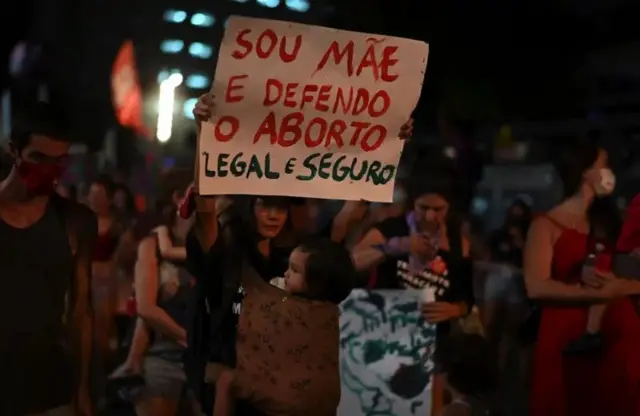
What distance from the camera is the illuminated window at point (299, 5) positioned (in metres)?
1.63

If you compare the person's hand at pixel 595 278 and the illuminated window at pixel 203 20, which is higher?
the illuminated window at pixel 203 20

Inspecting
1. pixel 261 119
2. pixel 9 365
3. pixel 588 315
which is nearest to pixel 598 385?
pixel 588 315

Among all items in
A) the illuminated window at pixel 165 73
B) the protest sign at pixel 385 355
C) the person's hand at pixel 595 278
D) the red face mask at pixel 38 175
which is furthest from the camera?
the person's hand at pixel 595 278

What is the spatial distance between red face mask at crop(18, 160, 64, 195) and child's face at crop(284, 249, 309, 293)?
1.49 feet

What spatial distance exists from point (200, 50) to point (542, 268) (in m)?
0.86

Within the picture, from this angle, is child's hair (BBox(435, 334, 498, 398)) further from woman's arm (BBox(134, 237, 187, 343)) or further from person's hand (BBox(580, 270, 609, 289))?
woman's arm (BBox(134, 237, 187, 343))

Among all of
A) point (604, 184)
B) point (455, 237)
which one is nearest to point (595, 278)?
point (604, 184)

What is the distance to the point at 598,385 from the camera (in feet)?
6.31

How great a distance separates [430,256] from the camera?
178 centimetres

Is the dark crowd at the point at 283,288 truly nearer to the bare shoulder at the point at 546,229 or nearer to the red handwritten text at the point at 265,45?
the bare shoulder at the point at 546,229

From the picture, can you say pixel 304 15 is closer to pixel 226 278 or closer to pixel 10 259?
pixel 226 278

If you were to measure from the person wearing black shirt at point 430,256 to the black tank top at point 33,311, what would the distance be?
0.60m

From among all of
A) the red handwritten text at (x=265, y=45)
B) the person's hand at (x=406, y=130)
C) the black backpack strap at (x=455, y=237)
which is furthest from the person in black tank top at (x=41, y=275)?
the black backpack strap at (x=455, y=237)

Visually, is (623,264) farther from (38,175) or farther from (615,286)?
(38,175)
